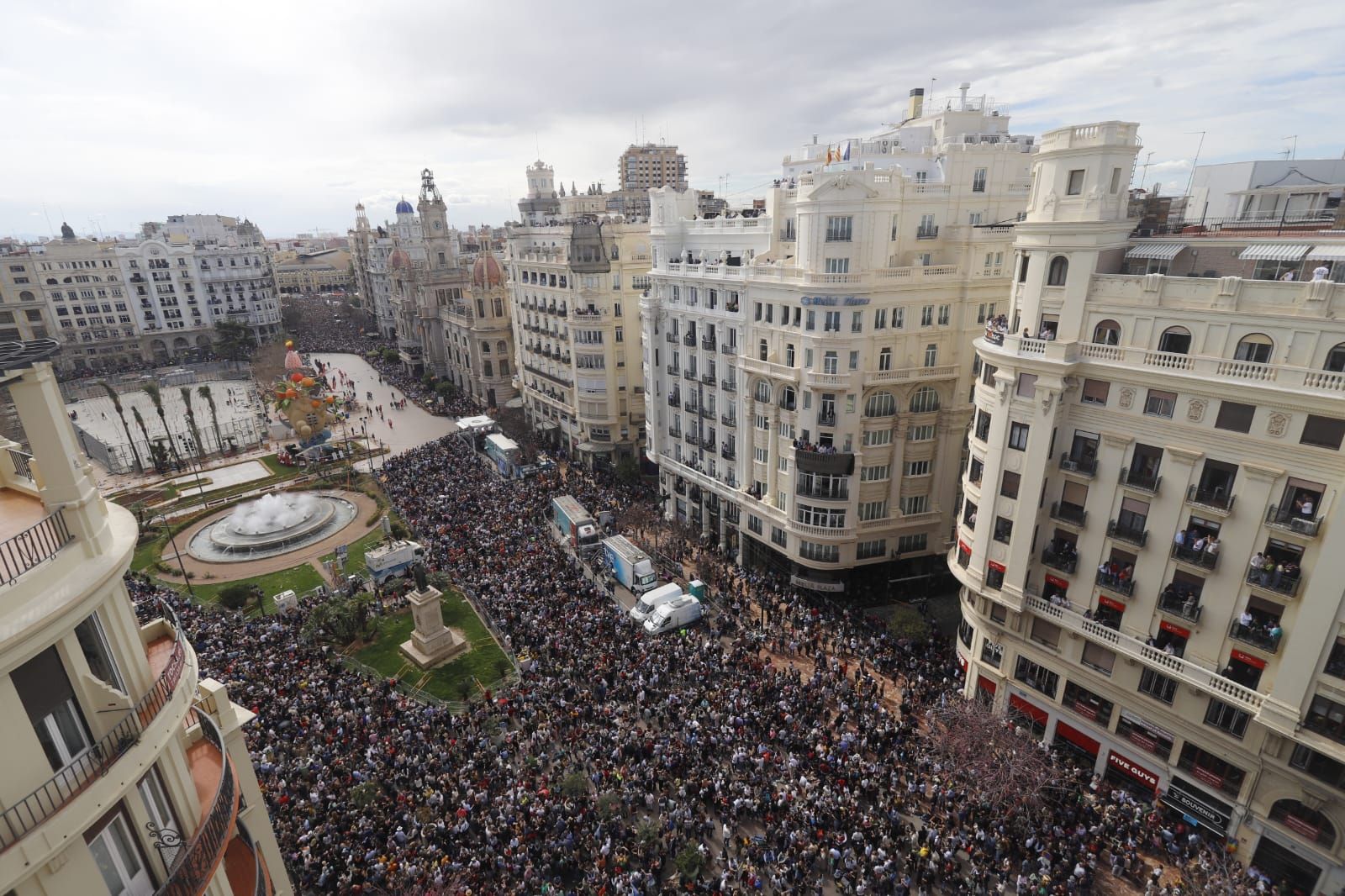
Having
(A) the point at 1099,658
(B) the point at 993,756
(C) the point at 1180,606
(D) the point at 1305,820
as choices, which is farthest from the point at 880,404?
(D) the point at 1305,820

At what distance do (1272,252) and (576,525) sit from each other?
41.3 meters

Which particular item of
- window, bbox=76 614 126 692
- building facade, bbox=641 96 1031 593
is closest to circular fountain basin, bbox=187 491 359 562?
building facade, bbox=641 96 1031 593

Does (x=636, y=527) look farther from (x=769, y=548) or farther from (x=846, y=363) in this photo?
(x=846, y=363)

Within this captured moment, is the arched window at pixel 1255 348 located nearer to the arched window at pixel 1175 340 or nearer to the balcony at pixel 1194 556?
the arched window at pixel 1175 340

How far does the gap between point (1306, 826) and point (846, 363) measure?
2694 centimetres

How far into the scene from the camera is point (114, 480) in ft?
235

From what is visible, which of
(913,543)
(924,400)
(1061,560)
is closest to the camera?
(1061,560)

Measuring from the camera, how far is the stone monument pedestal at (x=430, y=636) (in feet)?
127

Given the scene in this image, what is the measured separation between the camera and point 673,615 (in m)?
40.2

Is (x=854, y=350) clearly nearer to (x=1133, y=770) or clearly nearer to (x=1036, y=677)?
(x=1036, y=677)

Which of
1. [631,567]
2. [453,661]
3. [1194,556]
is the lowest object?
[453,661]

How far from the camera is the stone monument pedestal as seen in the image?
127 ft

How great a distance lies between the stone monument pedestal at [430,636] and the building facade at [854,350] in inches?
833

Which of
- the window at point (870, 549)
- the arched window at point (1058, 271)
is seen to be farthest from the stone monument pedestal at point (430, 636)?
the arched window at point (1058, 271)
